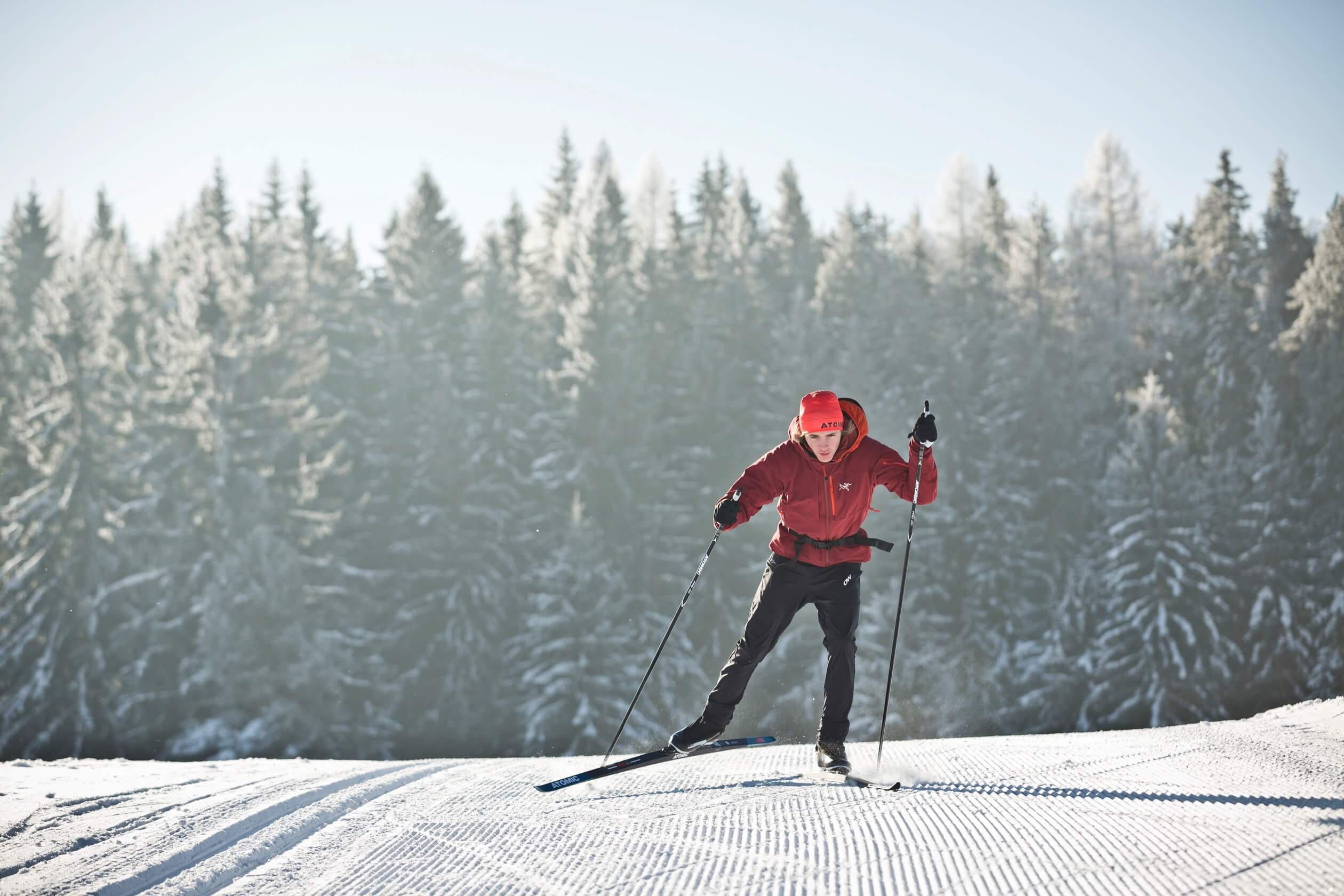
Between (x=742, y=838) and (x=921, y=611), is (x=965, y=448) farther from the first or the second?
(x=742, y=838)

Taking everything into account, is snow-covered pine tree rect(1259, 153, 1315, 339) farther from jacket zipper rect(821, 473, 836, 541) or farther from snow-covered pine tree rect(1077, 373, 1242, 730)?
jacket zipper rect(821, 473, 836, 541)

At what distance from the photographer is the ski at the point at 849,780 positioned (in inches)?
181

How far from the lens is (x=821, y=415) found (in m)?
5.06

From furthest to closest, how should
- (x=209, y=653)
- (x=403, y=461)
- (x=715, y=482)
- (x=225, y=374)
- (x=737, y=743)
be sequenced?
(x=715, y=482) → (x=403, y=461) → (x=225, y=374) → (x=209, y=653) → (x=737, y=743)

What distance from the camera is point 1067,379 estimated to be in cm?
3697

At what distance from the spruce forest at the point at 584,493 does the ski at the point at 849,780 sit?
20.5 metres

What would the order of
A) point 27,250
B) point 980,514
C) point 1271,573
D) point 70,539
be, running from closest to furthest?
1. point 70,539
2. point 1271,573
3. point 980,514
4. point 27,250

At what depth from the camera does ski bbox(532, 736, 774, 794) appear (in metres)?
4.98

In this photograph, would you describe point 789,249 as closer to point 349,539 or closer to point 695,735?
point 349,539

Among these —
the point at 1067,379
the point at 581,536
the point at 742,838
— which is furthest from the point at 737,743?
the point at 1067,379

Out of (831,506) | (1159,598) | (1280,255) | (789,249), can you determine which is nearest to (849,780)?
(831,506)

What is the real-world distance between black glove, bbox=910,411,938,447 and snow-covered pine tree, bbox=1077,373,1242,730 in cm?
2536

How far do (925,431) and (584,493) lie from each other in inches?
985

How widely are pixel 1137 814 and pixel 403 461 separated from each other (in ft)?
92.3
